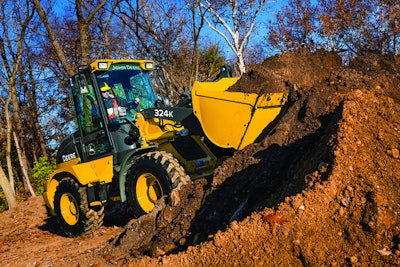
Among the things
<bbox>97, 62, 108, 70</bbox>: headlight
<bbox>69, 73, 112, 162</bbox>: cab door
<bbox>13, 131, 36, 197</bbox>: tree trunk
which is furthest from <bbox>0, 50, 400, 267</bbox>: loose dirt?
<bbox>13, 131, 36, 197</bbox>: tree trunk

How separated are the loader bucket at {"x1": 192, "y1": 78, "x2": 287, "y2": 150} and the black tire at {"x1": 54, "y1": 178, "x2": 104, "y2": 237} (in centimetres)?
301

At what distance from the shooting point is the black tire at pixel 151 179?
5832mm

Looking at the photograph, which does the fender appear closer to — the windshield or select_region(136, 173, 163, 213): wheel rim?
the windshield

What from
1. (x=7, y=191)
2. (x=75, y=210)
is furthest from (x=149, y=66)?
(x=7, y=191)

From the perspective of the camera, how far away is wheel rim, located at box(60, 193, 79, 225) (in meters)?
8.06

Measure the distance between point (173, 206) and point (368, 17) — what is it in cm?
1153

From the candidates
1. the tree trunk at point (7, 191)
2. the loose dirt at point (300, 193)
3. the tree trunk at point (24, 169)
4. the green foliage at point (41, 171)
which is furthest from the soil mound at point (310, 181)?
the green foliage at point (41, 171)

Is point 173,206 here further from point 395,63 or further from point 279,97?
point 395,63

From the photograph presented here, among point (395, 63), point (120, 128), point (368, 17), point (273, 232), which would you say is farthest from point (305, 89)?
point (368, 17)

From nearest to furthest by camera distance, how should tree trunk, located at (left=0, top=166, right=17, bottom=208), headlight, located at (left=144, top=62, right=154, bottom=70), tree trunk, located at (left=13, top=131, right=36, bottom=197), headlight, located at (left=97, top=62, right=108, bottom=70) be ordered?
headlight, located at (left=97, top=62, right=108, bottom=70) < headlight, located at (left=144, top=62, right=154, bottom=70) < tree trunk, located at (left=0, top=166, right=17, bottom=208) < tree trunk, located at (left=13, top=131, right=36, bottom=197)

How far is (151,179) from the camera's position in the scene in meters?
6.31

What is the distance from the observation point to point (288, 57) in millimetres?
6148

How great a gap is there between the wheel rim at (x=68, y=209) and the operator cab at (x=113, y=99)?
1.27 metres

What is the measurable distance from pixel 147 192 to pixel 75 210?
245cm
